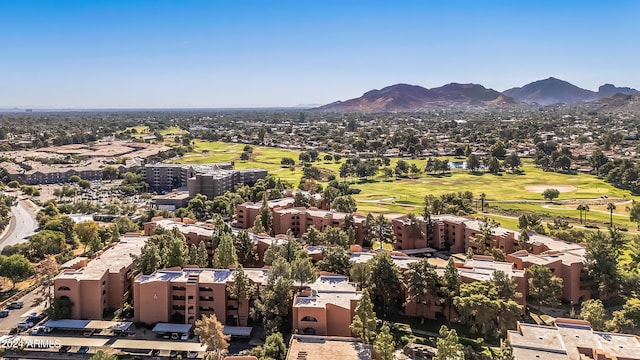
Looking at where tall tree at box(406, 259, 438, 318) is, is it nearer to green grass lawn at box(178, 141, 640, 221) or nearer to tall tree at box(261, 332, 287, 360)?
tall tree at box(261, 332, 287, 360)

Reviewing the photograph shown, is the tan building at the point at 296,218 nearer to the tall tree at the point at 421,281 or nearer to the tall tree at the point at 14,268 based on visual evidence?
the tall tree at the point at 421,281

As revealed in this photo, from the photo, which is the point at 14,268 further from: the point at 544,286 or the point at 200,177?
the point at 544,286

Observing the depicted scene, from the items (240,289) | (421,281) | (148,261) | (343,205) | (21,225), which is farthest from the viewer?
(21,225)

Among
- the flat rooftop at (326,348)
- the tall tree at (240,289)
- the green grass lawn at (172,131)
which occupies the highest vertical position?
the green grass lawn at (172,131)

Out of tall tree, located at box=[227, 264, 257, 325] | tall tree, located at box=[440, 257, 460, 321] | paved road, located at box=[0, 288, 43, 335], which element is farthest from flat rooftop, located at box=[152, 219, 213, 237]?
tall tree, located at box=[440, 257, 460, 321]

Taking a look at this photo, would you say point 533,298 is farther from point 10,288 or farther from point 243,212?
point 10,288

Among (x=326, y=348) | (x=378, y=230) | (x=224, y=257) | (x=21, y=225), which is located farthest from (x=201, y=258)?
(x=21, y=225)

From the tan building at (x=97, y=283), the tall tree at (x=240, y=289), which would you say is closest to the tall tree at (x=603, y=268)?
the tall tree at (x=240, y=289)
